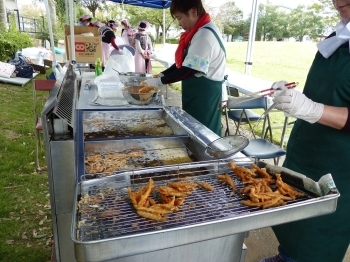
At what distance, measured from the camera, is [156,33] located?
27875 millimetres

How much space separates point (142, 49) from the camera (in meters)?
8.11

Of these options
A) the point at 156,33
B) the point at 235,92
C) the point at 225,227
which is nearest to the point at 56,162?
the point at 225,227

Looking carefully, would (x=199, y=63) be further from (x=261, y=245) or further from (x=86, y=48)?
(x=86, y=48)

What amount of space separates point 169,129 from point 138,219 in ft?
3.56

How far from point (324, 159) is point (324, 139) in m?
0.11

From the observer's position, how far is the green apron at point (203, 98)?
2.56 metres

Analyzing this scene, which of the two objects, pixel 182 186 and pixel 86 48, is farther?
pixel 86 48

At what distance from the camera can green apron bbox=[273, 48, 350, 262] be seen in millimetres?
1410

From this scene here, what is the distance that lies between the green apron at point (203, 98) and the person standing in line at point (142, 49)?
17.9 ft

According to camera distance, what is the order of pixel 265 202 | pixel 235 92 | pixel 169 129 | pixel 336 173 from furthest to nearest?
pixel 235 92 < pixel 169 129 < pixel 336 173 < pixel 265 202

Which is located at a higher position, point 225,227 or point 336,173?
point 225,227

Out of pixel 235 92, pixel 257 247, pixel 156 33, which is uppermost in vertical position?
pixel 156 33

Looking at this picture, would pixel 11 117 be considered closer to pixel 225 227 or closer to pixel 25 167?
pixel 25 167

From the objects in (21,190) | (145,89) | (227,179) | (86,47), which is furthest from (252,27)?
(227,179)
